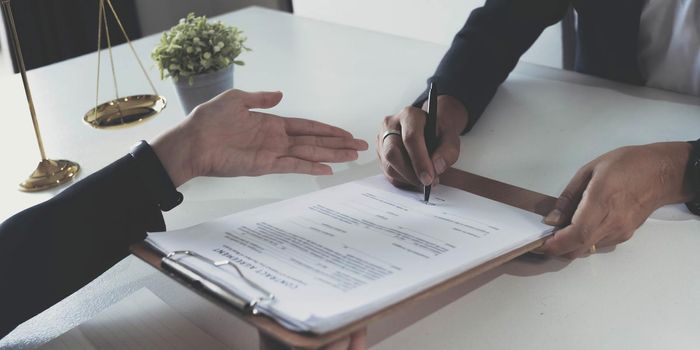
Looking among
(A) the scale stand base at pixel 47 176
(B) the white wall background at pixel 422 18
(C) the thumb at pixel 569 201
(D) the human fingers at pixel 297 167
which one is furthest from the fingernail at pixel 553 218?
(B) the white wall background at pixel 422 18

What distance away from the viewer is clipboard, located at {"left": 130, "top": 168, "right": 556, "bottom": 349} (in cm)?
61

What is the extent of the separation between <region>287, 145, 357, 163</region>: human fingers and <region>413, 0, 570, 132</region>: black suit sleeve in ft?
0.78

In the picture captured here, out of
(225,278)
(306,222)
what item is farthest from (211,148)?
(225,278)

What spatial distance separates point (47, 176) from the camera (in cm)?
117

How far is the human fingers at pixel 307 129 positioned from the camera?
1.10m

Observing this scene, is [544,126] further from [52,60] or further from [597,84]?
[52,60]

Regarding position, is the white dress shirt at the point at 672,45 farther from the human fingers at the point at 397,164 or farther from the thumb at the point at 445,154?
the human fingers at the point at 397,164

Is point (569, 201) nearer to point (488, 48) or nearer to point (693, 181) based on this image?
point (693, 181)

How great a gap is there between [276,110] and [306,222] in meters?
0.58

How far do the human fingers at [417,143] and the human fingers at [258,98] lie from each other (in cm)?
20

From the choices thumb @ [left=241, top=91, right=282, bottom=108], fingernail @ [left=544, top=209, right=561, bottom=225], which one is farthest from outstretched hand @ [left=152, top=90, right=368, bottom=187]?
fingernail @ [left=544, top=209, right=561, bottom=225]

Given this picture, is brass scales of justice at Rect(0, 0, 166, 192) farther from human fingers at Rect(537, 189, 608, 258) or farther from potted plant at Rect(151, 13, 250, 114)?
human fingers at Rect(537, 189, 608, 258)

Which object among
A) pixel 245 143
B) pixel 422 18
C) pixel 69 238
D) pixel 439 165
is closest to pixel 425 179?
pixel 439 165

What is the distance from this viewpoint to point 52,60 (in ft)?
10.8
